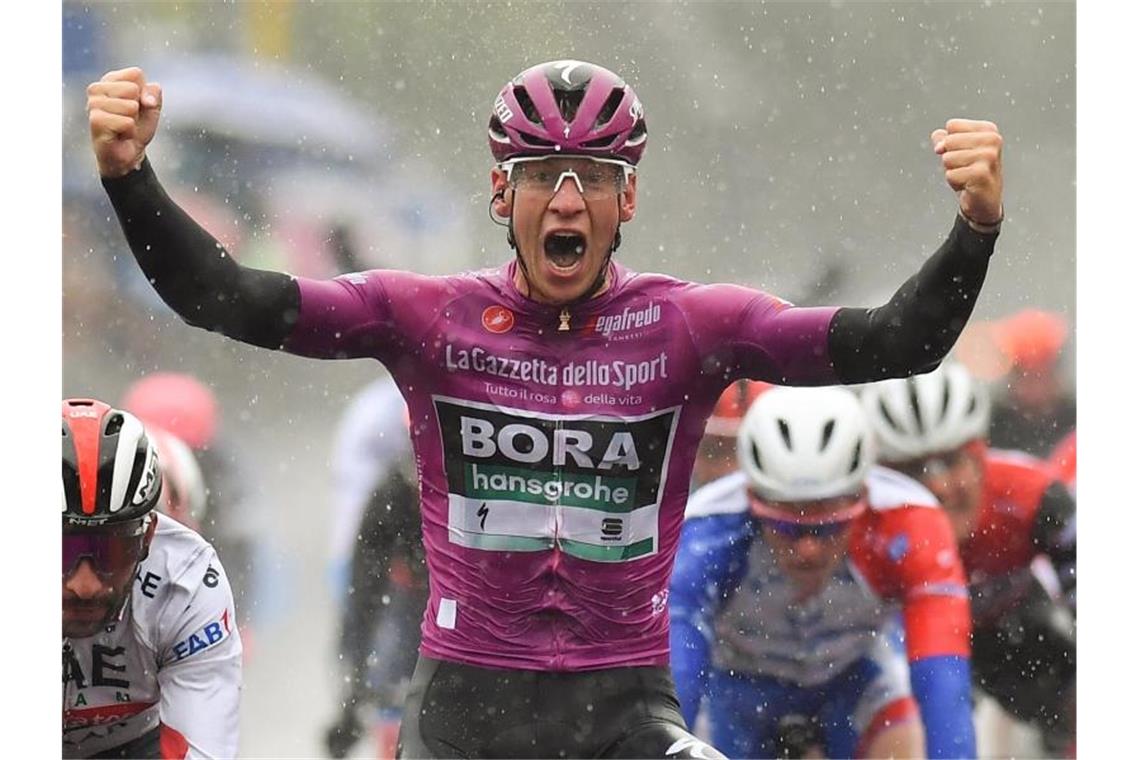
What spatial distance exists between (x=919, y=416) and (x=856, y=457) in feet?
5.85

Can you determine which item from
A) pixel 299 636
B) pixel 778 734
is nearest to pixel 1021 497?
pixel 778 734

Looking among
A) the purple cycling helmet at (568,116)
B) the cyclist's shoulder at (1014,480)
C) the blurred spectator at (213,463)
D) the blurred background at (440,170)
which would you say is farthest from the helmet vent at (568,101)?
the blurred background at (440,170)

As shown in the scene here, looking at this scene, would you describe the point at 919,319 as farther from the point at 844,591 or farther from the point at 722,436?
the point at 722,436

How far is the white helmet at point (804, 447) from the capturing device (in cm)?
704

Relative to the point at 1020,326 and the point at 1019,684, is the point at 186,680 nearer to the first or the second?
the point at 1019,684

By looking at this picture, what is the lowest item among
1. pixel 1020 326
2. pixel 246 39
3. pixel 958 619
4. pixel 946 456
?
pixel 958 619

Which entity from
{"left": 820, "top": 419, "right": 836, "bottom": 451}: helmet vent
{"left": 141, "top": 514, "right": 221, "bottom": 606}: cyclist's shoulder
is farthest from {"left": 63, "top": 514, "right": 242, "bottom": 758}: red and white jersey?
{"left": 820, "top": 419, "right": 836, "bottom": 451}: helmet vent

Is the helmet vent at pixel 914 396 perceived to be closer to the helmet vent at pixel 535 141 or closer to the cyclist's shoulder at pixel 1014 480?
the cyclist's shoulder at pixel 1014 480

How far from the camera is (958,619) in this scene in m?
6.59

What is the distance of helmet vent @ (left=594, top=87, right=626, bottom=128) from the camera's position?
424 cm

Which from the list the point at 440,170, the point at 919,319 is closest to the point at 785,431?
the point at 919,319

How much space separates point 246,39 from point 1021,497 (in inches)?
259

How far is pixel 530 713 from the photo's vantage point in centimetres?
422

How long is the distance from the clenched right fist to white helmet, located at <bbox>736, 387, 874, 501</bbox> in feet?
11.9
